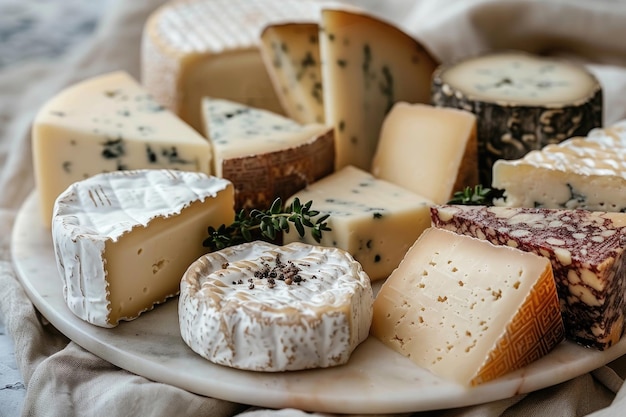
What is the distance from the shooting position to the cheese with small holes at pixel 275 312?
200 centimetres

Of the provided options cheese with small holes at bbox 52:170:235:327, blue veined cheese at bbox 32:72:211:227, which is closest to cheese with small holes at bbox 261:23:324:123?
blue veined cheese at bbox 32:72:211:227

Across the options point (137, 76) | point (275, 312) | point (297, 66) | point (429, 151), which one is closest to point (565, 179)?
point (429, 151)

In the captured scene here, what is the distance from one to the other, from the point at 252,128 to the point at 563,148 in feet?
3.30

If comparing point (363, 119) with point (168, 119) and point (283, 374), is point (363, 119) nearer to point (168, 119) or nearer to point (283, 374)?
point (168, 119)

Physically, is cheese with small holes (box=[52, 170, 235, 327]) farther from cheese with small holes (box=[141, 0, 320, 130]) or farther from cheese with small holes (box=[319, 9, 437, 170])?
cheese with small holes (box=[141, 0, 320, 130])

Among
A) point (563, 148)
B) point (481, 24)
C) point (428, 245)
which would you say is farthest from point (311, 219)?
point (481, 24)

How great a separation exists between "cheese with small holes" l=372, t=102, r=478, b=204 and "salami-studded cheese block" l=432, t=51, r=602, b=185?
0.08 m

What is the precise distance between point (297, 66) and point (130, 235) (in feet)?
4.10

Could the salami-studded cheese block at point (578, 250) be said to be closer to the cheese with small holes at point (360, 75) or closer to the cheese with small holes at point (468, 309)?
the cheese with small holes at point (468, 309)

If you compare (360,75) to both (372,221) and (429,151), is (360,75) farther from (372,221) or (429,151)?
(372,221)

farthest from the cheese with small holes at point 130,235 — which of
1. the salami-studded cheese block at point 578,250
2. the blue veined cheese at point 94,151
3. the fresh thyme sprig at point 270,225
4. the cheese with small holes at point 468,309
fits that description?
the salami-studded cheese block at point 578,250

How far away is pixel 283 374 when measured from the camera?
6.77ft

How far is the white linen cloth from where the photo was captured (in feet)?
6.69

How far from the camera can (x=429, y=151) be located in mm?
2812
